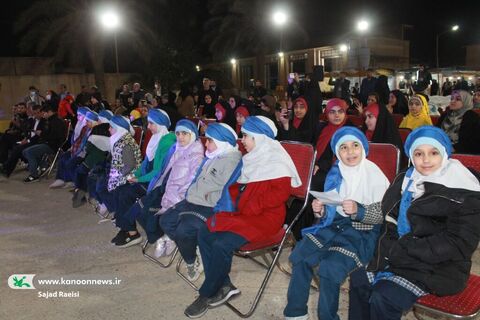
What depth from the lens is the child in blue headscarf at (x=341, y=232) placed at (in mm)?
2521

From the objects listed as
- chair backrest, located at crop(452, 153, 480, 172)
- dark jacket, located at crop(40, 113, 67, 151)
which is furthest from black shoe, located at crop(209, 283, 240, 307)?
dark jacket, located at crop(40, 113, 67, 151)

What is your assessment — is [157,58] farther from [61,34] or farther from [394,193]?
[394,193]

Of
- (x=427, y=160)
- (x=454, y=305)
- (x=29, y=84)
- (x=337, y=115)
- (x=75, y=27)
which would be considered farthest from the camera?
(x=29, y=84)

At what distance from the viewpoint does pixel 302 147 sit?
352 cm

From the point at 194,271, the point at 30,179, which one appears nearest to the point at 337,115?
the point at 194,271

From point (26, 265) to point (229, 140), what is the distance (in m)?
2.34

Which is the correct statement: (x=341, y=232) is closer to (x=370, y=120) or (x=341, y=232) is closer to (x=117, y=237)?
(x=370, y=120)

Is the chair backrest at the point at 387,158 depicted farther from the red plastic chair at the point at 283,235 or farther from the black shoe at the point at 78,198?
the black shoe at the point at 78,198

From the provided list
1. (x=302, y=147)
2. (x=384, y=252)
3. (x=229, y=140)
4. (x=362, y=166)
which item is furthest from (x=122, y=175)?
(x=384, y=252)

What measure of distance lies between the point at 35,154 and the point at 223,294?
19.2 feet

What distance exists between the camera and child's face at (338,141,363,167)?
9.09 ft

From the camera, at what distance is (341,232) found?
274 centimetres

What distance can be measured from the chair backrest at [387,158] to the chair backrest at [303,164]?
45 cm

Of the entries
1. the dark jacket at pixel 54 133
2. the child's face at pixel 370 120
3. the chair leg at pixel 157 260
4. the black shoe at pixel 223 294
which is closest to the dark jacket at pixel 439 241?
the black shoe at pixel 223 294
